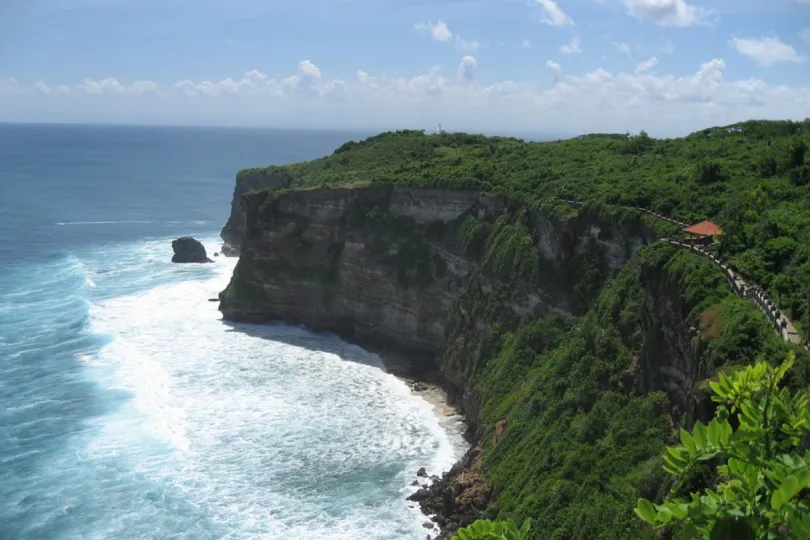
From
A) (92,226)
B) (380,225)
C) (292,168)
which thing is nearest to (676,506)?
(380,225)

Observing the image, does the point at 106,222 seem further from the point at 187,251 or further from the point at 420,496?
the point at 420,496

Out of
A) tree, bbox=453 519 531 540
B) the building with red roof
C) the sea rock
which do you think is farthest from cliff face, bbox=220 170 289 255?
tree, bbox=453 519 531 540

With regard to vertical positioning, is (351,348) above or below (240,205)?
below

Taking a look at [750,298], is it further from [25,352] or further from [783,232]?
[25,352]

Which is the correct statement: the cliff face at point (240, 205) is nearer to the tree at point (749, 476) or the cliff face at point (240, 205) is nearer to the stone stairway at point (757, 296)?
the stone stairway at point (757, 296)

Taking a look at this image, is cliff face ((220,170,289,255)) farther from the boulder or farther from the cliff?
the cliff

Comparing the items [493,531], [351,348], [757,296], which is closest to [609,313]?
[757,296]
